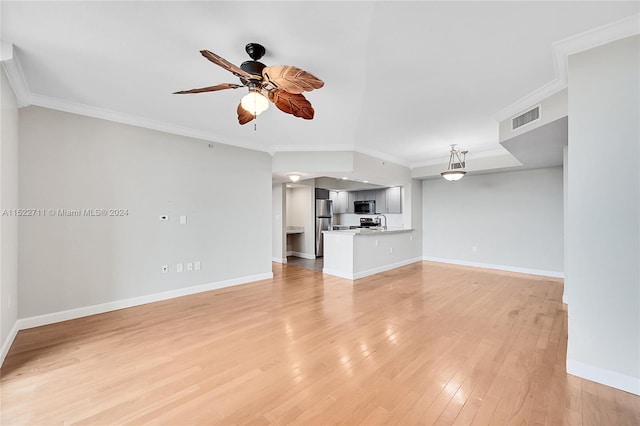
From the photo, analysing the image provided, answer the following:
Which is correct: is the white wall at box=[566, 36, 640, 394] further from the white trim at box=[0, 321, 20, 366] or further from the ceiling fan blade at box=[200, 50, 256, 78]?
the white trim at box=[0, 321, 20, 366]

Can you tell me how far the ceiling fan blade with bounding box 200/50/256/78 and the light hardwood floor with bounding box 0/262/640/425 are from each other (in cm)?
228

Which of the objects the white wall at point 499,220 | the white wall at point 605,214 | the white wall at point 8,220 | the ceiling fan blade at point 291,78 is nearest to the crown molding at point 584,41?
the white wall at point 605,214

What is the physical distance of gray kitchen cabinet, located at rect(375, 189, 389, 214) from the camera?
26.4 ft

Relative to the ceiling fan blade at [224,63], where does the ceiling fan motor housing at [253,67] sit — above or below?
above

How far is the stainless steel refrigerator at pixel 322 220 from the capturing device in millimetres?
7896

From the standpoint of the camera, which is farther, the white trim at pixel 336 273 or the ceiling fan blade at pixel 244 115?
the white trim at pixel 336 273

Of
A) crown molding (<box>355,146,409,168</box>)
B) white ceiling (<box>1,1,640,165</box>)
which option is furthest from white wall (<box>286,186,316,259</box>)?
white ceiling (<box>1,1,640,165</box>)

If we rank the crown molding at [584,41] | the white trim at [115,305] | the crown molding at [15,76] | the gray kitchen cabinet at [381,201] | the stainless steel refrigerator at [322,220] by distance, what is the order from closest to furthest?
1. the crown molding at [584,41]
2. the crown molding at [15,76]
3. the white trim at [115,305]
4. the stainless steel refrigerator at [322,220]
5. the gray kitchen cabinet at [381,201]

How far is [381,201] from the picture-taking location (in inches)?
320

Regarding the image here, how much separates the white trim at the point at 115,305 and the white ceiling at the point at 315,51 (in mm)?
2458

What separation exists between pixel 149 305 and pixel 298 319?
7.08 ft

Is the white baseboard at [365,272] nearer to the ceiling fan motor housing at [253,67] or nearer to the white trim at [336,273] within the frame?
the white trim at [336,273]

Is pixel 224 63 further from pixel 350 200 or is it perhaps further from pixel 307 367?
pixel 350 200

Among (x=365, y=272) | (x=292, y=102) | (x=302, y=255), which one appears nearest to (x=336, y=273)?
(x=365, y=272)
